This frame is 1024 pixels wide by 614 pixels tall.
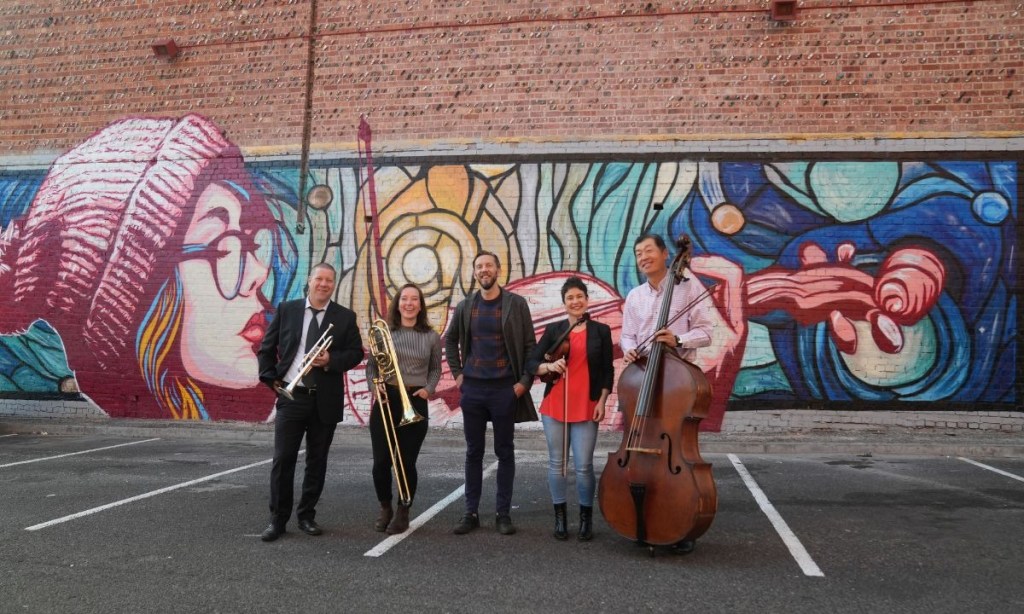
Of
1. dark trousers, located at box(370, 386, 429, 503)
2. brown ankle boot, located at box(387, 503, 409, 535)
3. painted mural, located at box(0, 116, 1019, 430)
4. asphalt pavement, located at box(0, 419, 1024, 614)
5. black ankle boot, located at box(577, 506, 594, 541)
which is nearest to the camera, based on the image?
asphalt pavement, located at box(0, 419, 1024, 614)

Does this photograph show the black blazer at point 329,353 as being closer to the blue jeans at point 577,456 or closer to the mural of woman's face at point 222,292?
the blue jeans at point 577,456

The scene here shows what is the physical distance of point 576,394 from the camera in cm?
487

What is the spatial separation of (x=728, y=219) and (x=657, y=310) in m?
6.01

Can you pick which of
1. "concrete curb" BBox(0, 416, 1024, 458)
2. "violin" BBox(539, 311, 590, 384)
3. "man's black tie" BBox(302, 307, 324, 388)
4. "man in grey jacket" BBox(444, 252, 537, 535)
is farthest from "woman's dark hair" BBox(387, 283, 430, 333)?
"concrete curb" BBox(0, 416, 1024, 458)

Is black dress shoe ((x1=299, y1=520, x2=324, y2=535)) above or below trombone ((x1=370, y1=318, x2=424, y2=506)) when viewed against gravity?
below

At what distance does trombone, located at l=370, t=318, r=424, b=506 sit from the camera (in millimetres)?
5066

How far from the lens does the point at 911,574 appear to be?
13.4 ft

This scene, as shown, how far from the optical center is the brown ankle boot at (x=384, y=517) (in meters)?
5.09

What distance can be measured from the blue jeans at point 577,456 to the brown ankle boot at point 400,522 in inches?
39.8

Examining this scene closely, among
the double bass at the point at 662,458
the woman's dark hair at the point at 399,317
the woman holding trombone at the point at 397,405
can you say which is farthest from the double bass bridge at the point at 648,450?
the woman's dark hair at the point at 399,317

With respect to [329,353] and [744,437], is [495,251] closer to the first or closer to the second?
[744,437]

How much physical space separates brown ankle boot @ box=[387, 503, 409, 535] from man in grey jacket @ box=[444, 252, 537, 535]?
354 mm

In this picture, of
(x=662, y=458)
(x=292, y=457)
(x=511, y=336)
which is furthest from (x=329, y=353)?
(x=662, y=458)

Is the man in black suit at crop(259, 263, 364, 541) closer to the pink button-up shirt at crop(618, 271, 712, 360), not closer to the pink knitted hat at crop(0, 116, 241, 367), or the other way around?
the pink button-up shirt at crop(618, 271, 712, 360)
